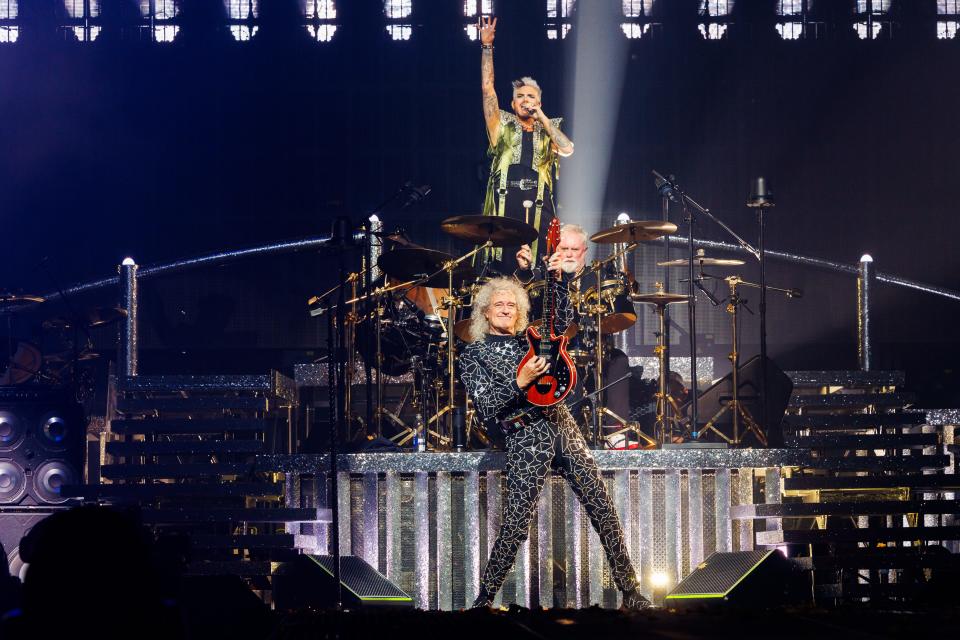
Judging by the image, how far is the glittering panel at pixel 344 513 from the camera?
302 inches

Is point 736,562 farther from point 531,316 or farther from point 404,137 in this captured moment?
point 404,137

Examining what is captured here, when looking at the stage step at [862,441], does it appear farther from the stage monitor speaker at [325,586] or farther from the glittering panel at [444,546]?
the stage monitor speaker at [325,586]

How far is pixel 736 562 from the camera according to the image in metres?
6.82

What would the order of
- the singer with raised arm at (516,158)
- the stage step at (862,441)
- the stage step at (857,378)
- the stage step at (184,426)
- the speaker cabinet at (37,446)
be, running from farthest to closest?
the singer with raised arm at (516,158) < the stage step at (857,378) < the speaker cabinet at (37,446) < the stage step at (184,426) < the stage step at (862,441)

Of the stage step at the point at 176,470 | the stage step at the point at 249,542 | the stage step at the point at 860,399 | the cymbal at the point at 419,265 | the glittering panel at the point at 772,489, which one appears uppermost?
the cymbal at the point at 419,265

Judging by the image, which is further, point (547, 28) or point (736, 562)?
point (547, 28)

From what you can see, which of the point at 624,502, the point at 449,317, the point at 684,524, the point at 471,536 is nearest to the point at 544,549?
the point at 471,536

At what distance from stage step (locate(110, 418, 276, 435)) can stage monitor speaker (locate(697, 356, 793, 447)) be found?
12.1 feet

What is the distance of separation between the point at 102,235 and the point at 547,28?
217 inches

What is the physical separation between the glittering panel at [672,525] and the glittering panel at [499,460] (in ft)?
0.37

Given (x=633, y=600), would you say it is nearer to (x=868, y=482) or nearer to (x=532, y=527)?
(x=532, y=527)

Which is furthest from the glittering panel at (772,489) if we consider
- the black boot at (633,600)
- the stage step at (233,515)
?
the stage step at (233,515)

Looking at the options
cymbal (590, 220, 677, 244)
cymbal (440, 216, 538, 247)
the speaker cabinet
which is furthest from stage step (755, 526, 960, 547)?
the speaker cabinet

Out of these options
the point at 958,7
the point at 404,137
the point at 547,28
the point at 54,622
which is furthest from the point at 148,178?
the point at 54,622
